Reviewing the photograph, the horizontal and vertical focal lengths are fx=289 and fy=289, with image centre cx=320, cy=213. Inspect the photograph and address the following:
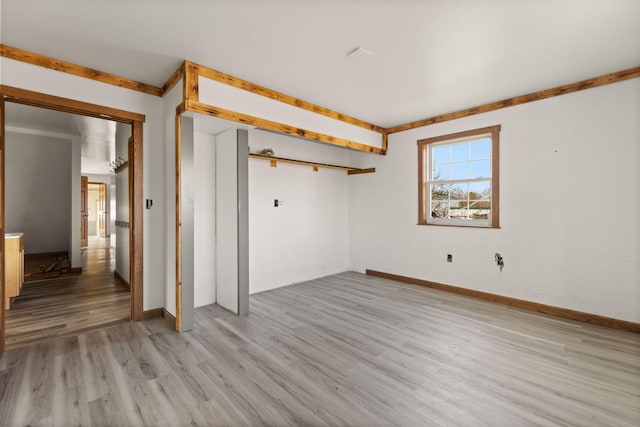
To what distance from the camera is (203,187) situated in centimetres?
380

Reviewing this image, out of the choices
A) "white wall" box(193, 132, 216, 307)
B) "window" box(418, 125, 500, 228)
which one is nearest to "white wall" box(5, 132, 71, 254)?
"white wall" box(193, 132, 216, 307)

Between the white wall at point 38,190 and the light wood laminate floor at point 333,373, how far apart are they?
462 cm

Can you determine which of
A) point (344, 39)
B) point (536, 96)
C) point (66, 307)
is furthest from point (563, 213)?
point (66, 307)

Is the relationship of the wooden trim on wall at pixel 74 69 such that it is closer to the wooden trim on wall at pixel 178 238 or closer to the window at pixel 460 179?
the wooden trim on wall at pixel 178 238

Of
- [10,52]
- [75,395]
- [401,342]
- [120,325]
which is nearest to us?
[75,395]

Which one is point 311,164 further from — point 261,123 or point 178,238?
point 178,238

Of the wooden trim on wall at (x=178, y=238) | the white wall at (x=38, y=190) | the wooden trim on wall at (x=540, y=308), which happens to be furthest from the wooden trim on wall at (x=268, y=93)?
the white wall at (x=38, y=190)

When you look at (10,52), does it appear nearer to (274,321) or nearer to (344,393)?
(274,321)

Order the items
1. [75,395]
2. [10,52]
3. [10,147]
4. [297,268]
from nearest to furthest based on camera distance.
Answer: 1. [75,395]
2. [10,52]
3. [297,268]
4. [10,147]

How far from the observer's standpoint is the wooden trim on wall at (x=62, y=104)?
102 inches

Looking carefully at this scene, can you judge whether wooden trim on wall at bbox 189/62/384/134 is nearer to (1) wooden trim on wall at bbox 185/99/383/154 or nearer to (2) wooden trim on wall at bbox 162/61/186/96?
(2) wooden trim on wall at bbox 162/61/186/96

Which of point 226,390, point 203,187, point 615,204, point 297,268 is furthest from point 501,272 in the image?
point 203,187

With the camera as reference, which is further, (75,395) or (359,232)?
(359,232)

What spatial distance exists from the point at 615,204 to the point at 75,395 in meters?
5.22
